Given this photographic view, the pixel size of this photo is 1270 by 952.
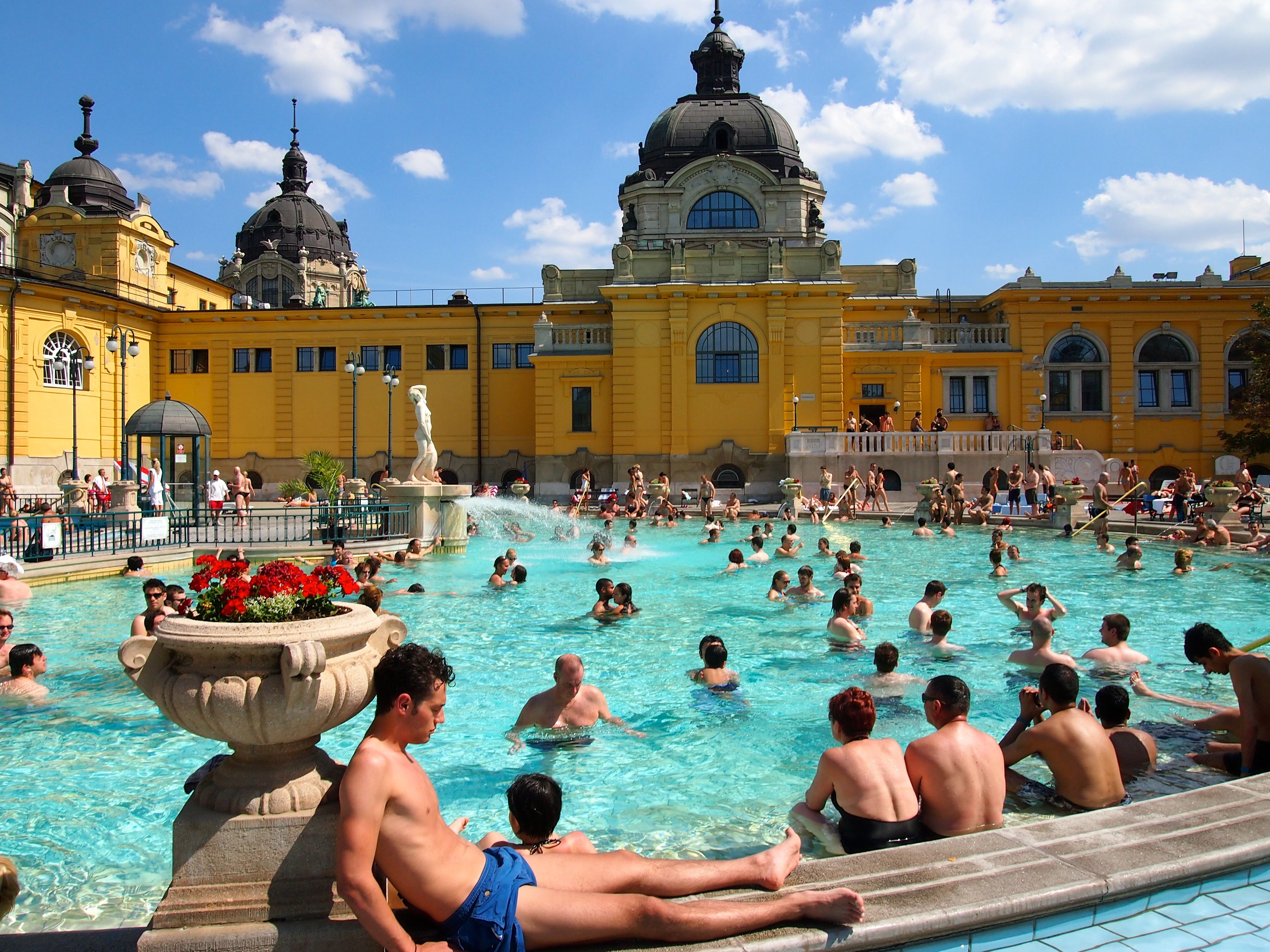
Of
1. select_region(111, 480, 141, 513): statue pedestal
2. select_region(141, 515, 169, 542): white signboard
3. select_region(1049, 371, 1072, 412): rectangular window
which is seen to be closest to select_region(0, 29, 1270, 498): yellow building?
select_region(1049, 371, 1072, 412): rectangular window

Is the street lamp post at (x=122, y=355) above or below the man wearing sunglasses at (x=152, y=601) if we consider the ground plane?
above

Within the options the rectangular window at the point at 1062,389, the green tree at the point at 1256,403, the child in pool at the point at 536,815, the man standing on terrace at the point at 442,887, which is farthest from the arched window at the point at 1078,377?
the man standing on terrace at the point at 442,887

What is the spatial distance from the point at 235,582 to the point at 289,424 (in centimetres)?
3690

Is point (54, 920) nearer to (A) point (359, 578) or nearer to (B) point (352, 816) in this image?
(B) point (352, 816)

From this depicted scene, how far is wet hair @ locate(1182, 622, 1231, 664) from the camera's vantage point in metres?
5.99

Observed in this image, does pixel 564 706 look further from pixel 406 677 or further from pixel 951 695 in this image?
pixel 406 677

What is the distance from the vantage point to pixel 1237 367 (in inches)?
1417

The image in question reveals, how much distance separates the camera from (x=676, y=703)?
8.08 metres

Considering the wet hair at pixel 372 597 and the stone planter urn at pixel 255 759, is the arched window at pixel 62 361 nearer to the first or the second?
the wet hair at pixel 372 597

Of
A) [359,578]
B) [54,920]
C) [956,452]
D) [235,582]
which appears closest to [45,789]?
[54,920]

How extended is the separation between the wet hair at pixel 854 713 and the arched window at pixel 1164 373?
37.0m

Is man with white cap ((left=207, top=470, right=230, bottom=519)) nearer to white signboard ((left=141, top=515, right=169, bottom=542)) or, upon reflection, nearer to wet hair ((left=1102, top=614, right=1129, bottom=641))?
white signboard ((left=141, top=515, right=169, bottom=542))

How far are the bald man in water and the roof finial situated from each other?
4329 cm

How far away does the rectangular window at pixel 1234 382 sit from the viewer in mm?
35781
